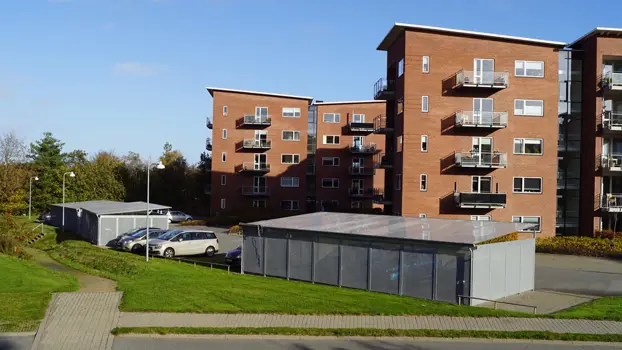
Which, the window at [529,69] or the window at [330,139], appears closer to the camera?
the window at [529,69]

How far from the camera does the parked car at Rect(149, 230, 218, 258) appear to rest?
2948 cm

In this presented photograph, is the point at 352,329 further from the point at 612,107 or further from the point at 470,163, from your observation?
the point at 612,107

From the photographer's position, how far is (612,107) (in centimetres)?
3844

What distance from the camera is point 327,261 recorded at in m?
21.9

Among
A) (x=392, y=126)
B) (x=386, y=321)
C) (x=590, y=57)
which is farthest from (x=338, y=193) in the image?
(x=386, y=321)

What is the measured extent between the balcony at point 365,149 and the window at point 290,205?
8580mm

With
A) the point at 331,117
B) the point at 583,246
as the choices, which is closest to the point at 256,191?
the point at 331,117

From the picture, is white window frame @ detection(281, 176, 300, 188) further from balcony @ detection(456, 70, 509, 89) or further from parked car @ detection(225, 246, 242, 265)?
parked car @ detection(225, 246, 242, 265)

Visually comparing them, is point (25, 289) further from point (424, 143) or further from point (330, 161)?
point (330, 161)

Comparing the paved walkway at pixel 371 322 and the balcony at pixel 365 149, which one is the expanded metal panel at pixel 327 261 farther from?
the balcony at pixel 365 149

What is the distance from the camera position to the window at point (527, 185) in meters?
38.2

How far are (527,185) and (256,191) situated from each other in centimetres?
3049

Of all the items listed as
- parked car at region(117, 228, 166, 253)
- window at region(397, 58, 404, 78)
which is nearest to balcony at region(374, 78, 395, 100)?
window at region(397, 58, 404, 78)

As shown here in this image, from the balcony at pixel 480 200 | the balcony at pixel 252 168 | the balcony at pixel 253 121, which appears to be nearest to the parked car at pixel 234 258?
the balcony at pixel 480 200
